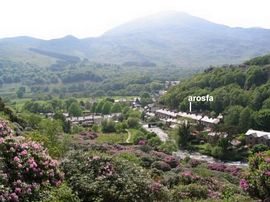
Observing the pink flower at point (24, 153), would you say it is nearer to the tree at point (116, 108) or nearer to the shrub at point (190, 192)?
the shrub at point (190, 192)

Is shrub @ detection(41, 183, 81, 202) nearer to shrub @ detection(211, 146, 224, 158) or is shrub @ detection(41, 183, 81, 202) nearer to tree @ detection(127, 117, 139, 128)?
shrub @ detection(211, 146, 224, 158)

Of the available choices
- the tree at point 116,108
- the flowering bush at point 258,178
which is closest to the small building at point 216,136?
the tree at point 116,108

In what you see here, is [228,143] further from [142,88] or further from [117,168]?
[142,88]

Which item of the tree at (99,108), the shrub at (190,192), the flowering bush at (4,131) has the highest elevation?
the flowering bush at (4,131)

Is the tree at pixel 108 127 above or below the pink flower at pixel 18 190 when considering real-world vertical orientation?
below

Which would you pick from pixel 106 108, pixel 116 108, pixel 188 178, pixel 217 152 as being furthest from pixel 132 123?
pixel 188 178

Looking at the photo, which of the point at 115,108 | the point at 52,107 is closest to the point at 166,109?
the point at 115,108

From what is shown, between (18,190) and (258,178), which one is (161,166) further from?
(18,190)
